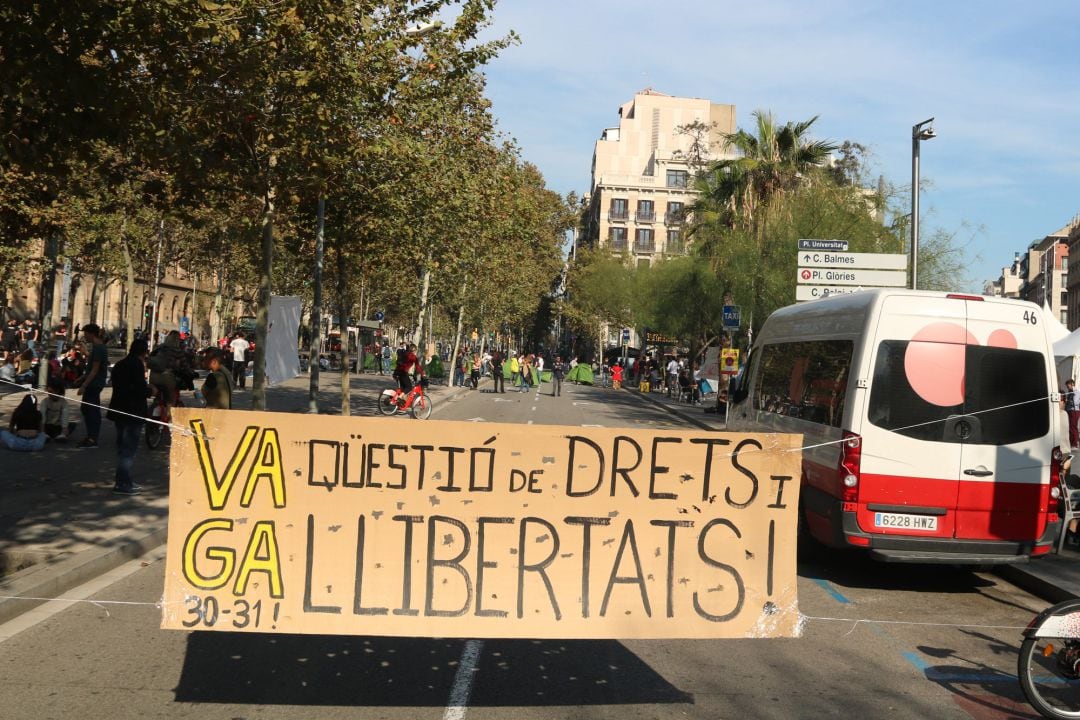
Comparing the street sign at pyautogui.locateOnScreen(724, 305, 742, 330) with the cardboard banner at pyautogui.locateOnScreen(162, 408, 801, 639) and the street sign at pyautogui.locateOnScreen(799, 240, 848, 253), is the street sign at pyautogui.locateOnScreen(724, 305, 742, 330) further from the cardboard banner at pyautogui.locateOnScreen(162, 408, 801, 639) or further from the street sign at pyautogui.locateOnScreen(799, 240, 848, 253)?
the cardboard banner at pyautogui.locateOnScreen(162, 408, 801, 639)

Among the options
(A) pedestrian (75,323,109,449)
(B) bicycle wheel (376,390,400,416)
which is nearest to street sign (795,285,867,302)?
(B) bicycle wheel (376,390,400,416)

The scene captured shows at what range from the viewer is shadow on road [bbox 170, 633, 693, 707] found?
5.84m

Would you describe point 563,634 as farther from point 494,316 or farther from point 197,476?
point 494,316

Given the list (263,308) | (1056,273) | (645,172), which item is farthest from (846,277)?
(1056,273)

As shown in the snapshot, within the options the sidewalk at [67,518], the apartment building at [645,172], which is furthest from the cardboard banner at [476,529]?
the apartment building at [645,172]

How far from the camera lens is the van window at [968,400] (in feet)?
29.6

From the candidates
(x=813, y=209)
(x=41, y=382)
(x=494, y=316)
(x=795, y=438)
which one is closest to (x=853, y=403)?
(x=795, y=438)

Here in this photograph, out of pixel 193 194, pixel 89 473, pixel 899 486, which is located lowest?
pixel 89 473

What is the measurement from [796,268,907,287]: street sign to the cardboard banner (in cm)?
1942

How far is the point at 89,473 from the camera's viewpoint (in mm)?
14086

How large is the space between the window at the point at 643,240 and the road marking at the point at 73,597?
4030 inches

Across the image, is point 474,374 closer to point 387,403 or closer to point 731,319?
point 731,319

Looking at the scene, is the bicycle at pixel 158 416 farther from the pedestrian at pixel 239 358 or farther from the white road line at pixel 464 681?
the pedestrian at pixel 239 358

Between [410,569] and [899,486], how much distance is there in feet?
16.5
